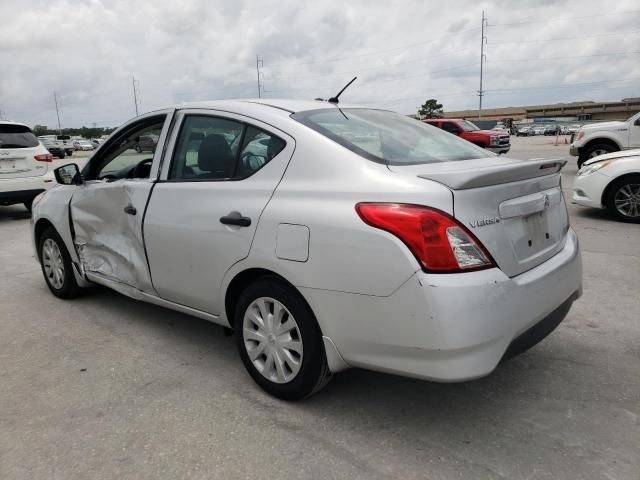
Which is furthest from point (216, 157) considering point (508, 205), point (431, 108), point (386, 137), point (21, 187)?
point (431, 108)

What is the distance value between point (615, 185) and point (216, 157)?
6444 millimetres

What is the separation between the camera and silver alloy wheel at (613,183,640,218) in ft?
24.1

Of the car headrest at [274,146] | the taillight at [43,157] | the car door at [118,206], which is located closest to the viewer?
the car headrest at [274,146]

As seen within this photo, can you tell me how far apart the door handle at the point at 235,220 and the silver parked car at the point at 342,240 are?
0.01m

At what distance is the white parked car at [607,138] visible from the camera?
11820 mm

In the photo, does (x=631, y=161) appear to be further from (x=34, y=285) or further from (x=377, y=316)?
(x=34, y=285)

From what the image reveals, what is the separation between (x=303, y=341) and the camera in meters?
2.60

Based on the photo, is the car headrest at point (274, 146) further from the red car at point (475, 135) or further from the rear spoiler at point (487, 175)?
the red car at point (475, 135)

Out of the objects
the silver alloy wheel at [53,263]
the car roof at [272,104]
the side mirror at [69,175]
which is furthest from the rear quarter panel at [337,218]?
the silver alloy wheel at [53,263]

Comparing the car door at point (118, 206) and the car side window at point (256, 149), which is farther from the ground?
the car side window at point (256, 149)

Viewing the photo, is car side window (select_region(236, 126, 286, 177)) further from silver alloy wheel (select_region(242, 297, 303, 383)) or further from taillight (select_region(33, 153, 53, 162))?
taillight (select_region(33, 153, 53, 162))

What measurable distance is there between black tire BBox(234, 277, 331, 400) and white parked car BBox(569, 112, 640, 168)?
38.5 ft

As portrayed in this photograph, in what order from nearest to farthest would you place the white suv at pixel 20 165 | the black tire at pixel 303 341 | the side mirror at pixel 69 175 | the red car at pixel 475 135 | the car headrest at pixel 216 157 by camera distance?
the black tire at pixel 303 341 < the car headrest at pixel 216 157 < the side mirror at pixel 69 175 < the white suv at pixel 20 165 < the red car at pixel 475 135

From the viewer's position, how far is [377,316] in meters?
2.30
